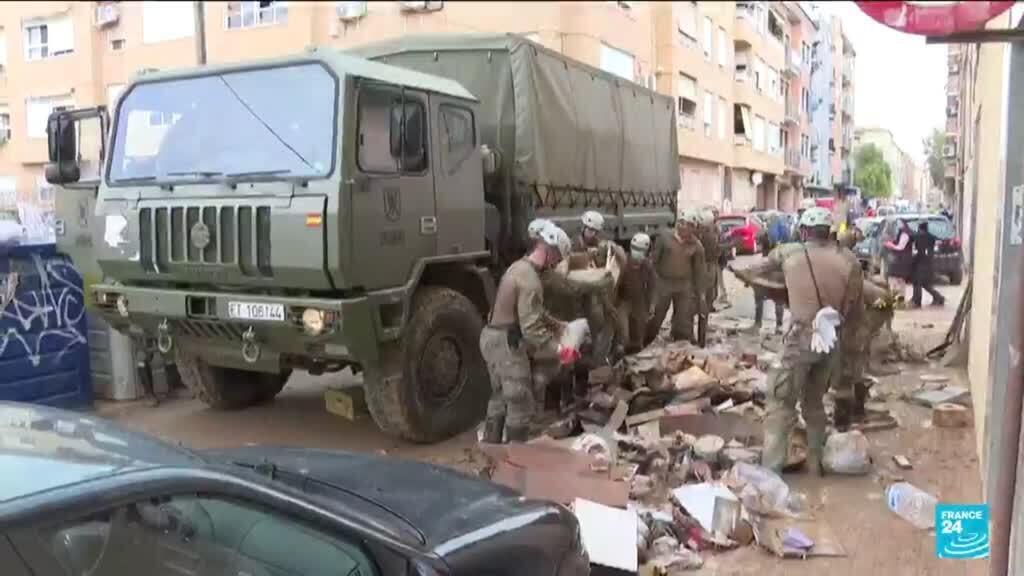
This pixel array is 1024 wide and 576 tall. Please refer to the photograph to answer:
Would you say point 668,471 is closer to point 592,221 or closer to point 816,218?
point 816,218

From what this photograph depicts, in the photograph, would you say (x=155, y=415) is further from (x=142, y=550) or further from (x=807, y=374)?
(x=142, y=550)

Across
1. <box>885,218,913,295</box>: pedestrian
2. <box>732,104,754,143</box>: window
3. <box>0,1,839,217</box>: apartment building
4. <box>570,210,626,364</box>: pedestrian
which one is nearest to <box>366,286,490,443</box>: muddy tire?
<box>570,210,626,364</box>: pedestrian

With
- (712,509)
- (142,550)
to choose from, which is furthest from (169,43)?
(142,550)

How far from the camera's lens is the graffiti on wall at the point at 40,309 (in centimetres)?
709

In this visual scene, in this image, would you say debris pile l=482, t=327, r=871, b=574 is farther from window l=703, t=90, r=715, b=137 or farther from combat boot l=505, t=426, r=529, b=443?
window l=703, t=90, r=715, b=137

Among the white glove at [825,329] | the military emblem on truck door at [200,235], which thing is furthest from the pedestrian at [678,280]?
the military emblem on truck door at [200,235]

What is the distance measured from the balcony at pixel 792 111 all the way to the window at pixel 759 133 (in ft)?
20.8

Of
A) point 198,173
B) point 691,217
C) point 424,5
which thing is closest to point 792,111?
point 691,217

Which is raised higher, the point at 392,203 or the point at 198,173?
the point at 198,173

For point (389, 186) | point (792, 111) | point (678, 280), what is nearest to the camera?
point (389, 186)

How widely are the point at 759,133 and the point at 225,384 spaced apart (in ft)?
122

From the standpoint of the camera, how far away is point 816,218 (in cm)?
575

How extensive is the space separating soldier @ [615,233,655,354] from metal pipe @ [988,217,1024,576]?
5.98m

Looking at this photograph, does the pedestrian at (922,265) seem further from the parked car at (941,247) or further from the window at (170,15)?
the window at (170,15)
